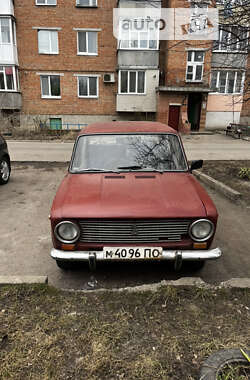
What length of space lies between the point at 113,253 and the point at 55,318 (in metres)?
0.82

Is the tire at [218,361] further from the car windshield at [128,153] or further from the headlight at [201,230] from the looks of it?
the car windshield at [128,153]

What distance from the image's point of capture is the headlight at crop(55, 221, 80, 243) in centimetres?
288

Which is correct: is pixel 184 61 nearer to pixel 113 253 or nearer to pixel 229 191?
pixel 229 191

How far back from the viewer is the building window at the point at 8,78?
2062cm

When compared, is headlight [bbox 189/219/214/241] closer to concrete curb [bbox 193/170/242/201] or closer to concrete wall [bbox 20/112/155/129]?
concrete curb [bbox 193/170/242/201]

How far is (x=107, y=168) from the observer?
3791 millimetres

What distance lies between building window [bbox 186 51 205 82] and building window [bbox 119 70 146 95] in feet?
11.9

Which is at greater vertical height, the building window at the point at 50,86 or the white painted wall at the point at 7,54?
the white painted wall at the point at 7,54

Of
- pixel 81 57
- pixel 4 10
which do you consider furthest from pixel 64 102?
pixel 4 10

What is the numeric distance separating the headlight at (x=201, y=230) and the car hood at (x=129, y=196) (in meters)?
0.09

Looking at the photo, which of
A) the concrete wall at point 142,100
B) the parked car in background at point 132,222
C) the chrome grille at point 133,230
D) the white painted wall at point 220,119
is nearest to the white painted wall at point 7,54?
the concrete wall at point 142,100

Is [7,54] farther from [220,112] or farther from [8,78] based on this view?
[220,112]

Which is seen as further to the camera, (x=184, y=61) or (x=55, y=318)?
(x=184, y=61)

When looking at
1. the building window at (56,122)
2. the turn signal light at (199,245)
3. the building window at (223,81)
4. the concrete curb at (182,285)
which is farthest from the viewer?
the building window at (223,81)
